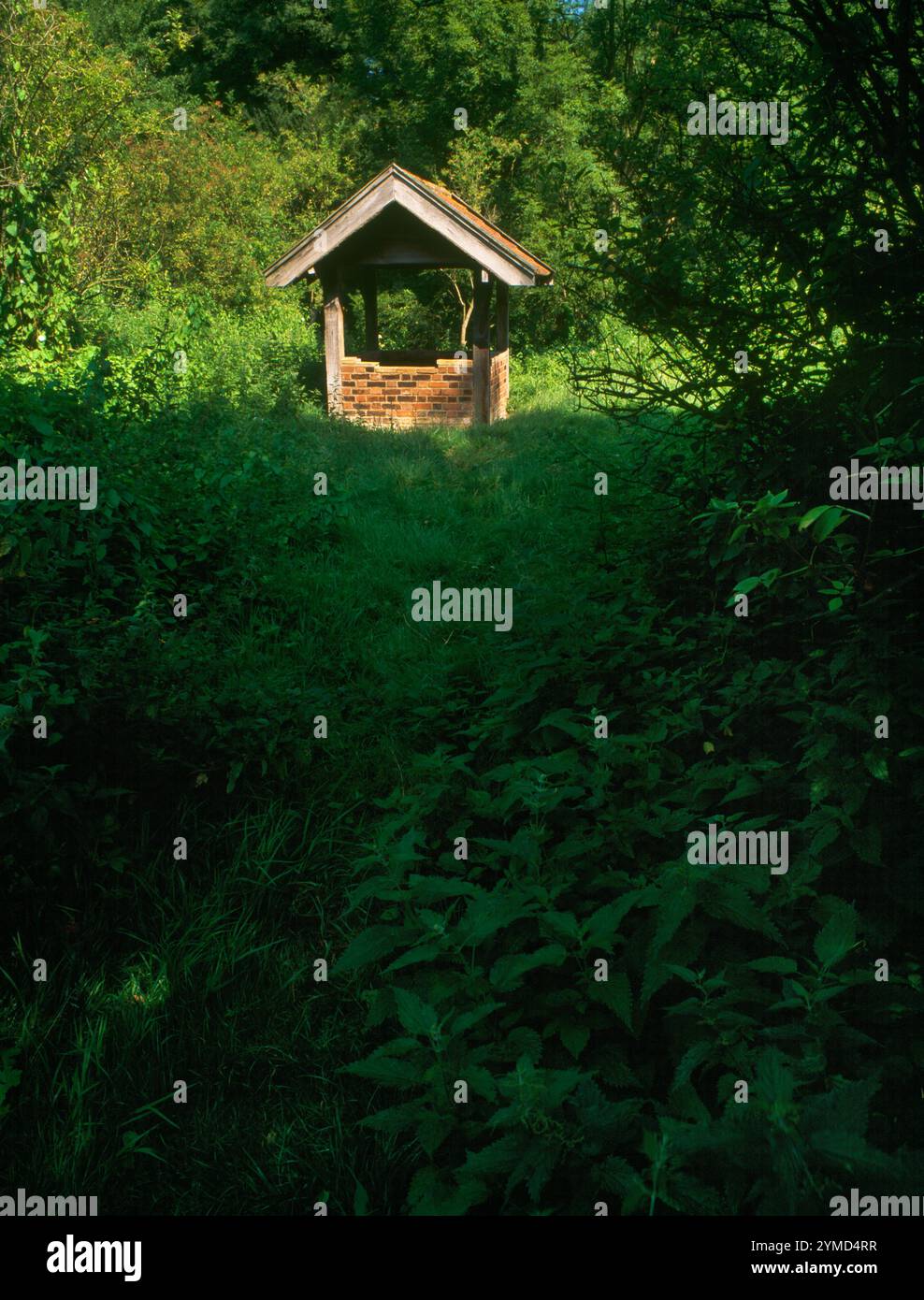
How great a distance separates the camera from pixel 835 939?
104 inches

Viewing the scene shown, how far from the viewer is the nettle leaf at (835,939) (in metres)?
2.61

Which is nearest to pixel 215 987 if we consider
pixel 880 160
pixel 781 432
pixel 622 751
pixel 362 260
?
pixel 622 751

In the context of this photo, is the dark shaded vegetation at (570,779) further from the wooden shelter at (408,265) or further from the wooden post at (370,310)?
the wooden post at (370,310)

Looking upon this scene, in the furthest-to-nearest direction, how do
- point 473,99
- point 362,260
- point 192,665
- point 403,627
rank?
point 473,99
point 362,260
point 403,627
point 192,665

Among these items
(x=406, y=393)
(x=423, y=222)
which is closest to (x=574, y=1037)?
(x=406, y=393)

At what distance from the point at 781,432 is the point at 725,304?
55 centimetres

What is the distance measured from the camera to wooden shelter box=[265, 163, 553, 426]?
13.6m

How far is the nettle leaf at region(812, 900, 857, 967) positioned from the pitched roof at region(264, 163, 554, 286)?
12407mm

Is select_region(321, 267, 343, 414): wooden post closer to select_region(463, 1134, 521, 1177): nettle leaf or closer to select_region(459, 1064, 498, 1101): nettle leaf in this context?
select_region(459, 1064, 498, 1101): nettle leaf

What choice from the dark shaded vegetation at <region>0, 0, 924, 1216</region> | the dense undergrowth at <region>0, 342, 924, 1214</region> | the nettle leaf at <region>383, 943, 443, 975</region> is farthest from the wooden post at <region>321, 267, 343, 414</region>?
the nettle leaf at <region>383, 943, 443, 975</region>

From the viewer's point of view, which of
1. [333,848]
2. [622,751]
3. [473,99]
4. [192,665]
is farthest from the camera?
[473,99]

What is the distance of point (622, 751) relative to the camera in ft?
12.1
